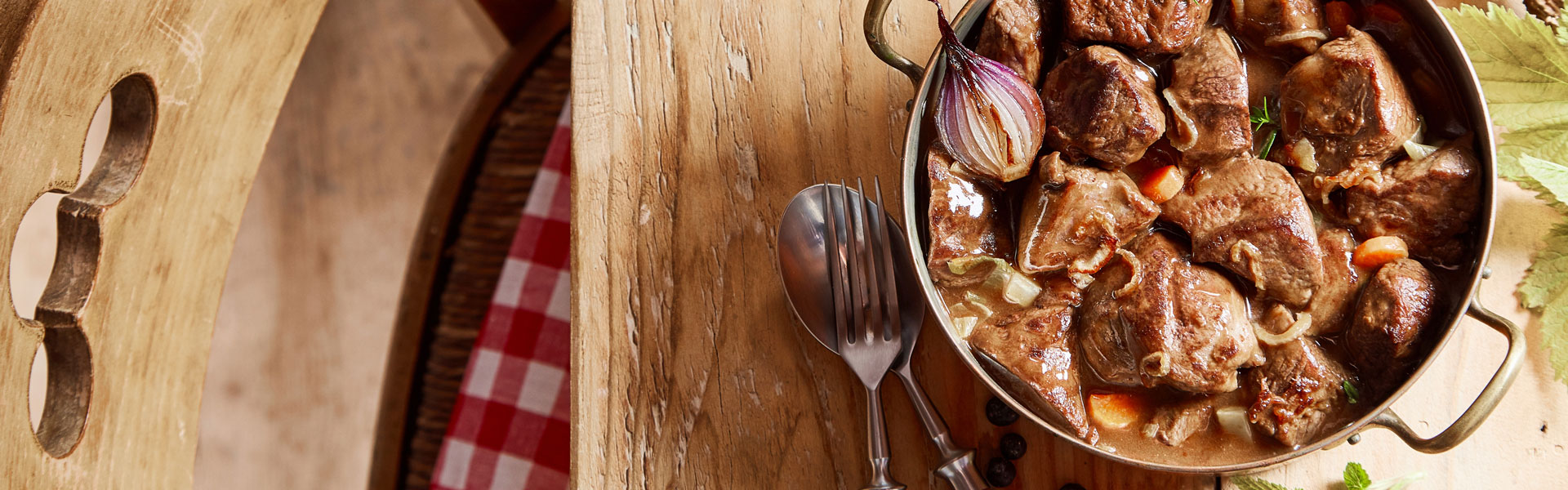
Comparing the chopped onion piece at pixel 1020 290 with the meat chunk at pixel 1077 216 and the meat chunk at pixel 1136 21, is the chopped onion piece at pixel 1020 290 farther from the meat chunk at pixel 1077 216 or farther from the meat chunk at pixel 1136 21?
the meat chunk at pixel 1136 21

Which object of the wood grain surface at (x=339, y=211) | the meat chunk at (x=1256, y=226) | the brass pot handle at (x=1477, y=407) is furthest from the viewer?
the wood grain surface at (x=339, y=211)

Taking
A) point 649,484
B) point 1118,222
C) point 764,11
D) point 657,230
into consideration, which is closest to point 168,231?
point 657,230

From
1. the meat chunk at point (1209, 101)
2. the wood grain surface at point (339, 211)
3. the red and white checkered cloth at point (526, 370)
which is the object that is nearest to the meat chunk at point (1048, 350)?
the meat chunk at point (1209, 101)

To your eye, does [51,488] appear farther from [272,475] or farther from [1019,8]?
[272,475]

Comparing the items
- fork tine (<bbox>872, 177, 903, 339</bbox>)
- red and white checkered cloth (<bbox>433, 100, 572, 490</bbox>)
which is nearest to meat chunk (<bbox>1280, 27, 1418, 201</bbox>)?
fork tine (<bbox>872, 177, 903, 339</bbox>)

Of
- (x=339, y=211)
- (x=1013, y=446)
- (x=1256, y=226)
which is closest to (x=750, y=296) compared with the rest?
(x=1013, y=446)

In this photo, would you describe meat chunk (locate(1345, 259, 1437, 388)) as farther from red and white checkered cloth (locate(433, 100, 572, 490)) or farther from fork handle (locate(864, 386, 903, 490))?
red and white checkered cloth (locate(433, 100, 572, 490))

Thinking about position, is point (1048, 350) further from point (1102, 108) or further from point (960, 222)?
point (1102, 108)
